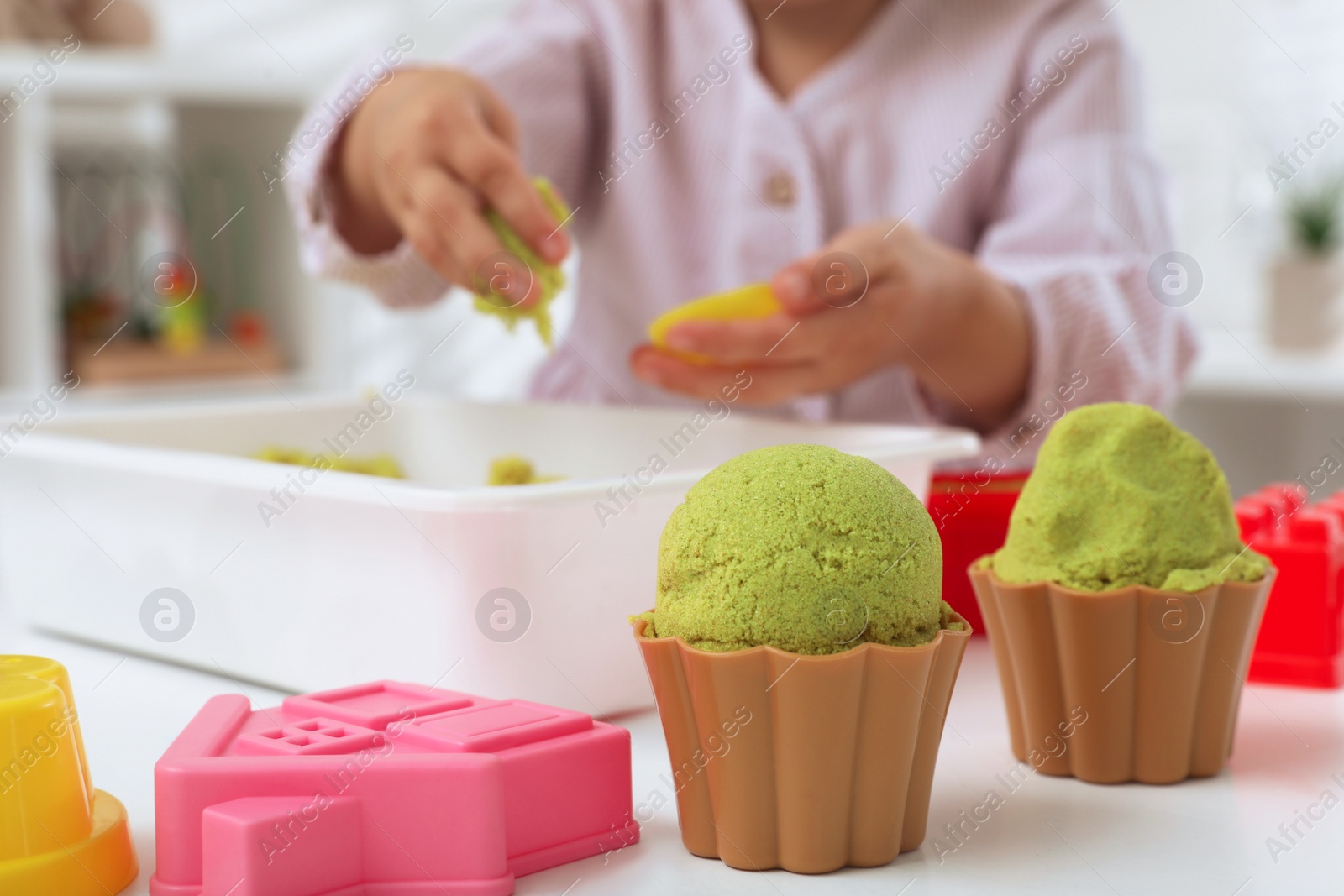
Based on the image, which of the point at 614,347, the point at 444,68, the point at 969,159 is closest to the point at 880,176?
the point at 969,159

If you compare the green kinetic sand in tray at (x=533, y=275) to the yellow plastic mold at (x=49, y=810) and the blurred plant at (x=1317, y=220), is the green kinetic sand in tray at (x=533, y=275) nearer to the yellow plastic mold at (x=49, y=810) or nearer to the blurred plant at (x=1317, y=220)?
the yellow plastic mold at (x=49, y=810)

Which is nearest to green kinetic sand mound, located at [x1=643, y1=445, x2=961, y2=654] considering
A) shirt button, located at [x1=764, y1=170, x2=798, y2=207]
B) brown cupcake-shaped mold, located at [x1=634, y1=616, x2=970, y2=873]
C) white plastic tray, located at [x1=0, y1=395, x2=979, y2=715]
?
brown cupcake-shaped mold, located at [x1=634, y1=616, x2=970, y2=873]

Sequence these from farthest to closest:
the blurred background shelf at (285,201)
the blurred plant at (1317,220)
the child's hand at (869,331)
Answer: the blurred plant at (1317,220)
the blurred background shelf at (285,201)
the child's hand at (869,331)

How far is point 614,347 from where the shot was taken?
1.26 meters

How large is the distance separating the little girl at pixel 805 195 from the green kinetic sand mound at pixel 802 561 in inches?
14.1

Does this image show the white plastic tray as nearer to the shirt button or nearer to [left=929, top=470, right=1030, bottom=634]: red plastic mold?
[left=929, top=470, right=1030, bottom=634]: red plastic mold

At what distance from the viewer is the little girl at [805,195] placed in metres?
0.88

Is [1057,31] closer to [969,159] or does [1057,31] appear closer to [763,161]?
[969,159]

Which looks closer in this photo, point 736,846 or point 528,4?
point 736,846

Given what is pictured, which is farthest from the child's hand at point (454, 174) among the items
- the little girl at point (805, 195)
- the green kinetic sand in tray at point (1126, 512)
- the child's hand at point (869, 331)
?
the green kinetic sand in tray at point (1126, 512)

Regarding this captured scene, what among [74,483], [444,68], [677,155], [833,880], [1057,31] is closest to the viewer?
[833,880]

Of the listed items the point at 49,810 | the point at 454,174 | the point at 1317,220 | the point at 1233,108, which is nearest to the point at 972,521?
the point at 454,174

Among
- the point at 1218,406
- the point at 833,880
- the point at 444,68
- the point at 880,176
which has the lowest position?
the point at 1218,406

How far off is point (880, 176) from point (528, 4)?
0.39m
